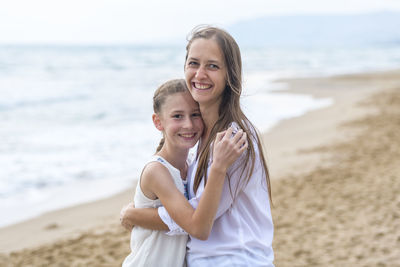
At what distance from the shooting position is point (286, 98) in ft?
60.3

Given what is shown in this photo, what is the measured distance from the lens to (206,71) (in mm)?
2176

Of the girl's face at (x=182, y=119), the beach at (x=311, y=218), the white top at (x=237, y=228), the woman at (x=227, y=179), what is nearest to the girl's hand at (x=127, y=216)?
the woman at (x=227, y=179)

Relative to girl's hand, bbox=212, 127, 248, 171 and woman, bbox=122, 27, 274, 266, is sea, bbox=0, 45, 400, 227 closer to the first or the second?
woman, bbox=122, 27, 274, 266

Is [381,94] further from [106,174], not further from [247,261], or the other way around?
[247,261]

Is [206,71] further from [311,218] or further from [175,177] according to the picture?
[311,218]

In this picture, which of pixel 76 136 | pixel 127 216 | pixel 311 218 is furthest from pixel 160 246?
pixel 76 136

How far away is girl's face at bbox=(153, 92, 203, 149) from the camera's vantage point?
2.30 m

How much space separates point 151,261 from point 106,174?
19.4ft

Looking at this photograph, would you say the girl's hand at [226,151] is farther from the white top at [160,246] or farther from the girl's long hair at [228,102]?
the white top at [160,246]

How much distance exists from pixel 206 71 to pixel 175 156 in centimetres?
48

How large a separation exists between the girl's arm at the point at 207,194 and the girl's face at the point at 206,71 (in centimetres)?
29

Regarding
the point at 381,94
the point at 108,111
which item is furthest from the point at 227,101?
the point at 381,94

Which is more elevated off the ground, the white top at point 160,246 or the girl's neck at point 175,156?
the girl's neck at point 175,156

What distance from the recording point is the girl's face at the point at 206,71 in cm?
217
